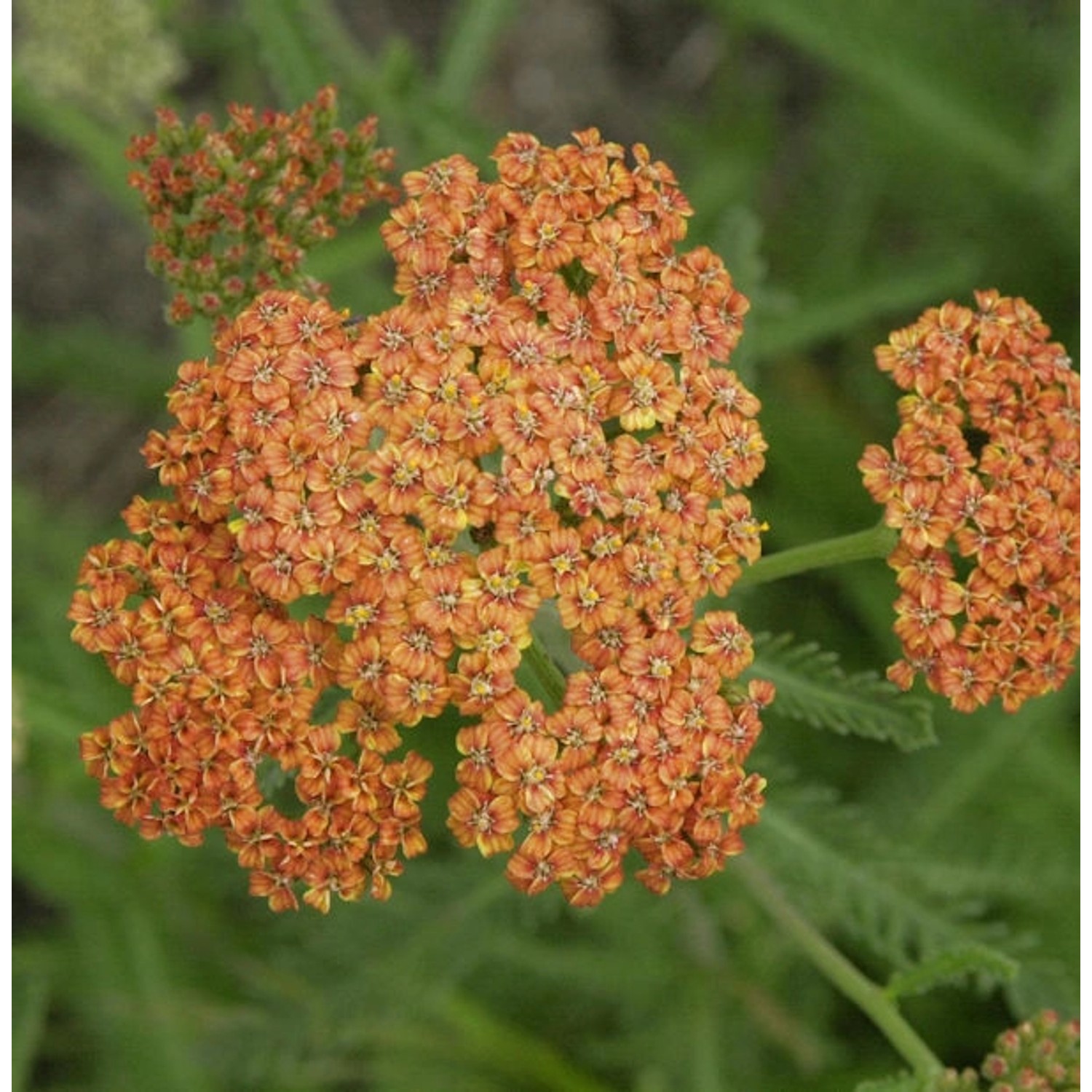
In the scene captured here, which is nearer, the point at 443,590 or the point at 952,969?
the point at 443,590

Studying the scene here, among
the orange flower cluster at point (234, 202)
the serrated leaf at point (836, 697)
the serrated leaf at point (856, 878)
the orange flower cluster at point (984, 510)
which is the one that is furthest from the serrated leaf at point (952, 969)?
the orange flower cluster at point (234, 202)

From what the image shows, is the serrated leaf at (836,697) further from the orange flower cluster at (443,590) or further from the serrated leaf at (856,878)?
the serrated leaf at (856,878)

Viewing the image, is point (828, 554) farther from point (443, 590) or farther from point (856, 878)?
point (856, 878)

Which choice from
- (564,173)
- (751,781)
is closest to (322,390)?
(564,173)

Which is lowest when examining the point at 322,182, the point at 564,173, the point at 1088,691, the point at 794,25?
the point at 1088,691

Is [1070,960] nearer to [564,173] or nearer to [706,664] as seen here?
[706,664]

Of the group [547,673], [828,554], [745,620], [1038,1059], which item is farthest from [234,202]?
[745,620]
